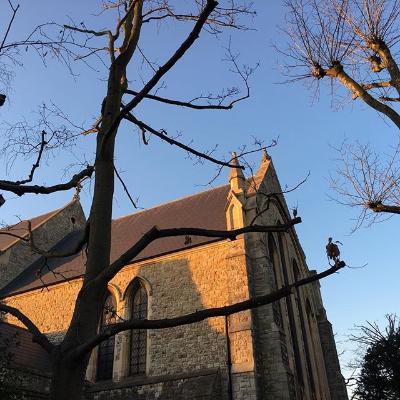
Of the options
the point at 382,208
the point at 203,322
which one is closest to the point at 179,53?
the point at 382,208

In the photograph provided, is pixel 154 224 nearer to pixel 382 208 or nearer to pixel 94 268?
pixel 382 208

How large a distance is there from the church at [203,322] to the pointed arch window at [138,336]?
0.04m

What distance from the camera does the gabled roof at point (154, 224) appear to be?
15.8 metres

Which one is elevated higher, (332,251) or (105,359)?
(105,359)

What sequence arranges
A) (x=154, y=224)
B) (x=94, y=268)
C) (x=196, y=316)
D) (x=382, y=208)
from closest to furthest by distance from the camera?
(x=196, y=316) → (x=94, y=268) → (x=382, y=208) → (x=154, y=224)

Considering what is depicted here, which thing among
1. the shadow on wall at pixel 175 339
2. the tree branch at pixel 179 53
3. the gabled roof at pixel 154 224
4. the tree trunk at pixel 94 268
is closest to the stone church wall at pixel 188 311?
the shadow on wall at pixel 175 339

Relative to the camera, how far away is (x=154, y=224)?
61.1 ft

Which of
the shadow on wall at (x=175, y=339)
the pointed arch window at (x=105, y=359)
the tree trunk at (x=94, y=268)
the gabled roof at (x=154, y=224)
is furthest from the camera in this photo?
the gabled roof at (x=154, y=224)

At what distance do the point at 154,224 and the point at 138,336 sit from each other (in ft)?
17.8

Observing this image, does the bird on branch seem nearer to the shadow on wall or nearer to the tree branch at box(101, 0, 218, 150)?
the tree branch at box(101, 0, 218, 150)

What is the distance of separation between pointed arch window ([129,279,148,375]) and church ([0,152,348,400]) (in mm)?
38

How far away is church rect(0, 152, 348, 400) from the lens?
466 inches

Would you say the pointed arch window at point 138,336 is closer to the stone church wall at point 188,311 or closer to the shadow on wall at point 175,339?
the shadow on wall at point 175,339

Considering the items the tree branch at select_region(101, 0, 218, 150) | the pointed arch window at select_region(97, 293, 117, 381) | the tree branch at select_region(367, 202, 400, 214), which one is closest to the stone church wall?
the pointed arch window at select_region(97, 293, 117, 381)
